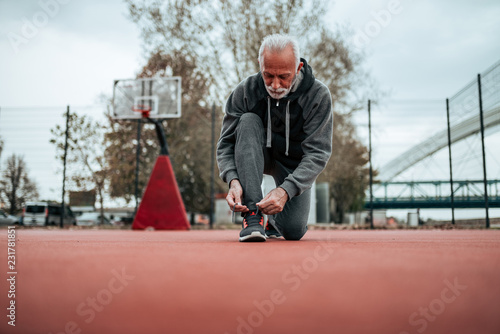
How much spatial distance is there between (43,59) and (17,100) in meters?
3.98

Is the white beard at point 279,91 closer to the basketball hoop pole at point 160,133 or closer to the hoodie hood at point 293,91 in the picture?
the hoodie hood at point 293,91

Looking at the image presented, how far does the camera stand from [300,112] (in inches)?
78.2

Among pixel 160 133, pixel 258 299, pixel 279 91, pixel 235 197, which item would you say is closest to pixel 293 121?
pixel 279 91

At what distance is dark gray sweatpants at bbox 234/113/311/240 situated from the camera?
5.88 ft

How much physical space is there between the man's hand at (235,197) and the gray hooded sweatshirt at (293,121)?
5 cm

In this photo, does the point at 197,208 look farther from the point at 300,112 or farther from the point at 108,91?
the point at 300,112

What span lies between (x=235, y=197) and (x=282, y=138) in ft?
1.65

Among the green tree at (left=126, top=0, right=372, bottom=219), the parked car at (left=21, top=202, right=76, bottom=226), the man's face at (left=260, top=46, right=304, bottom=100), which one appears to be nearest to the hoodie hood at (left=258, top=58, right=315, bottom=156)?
the man's face at (left=260, top=46, right=304, bottom=100)

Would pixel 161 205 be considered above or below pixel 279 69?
below

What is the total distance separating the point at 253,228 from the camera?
1724 millimetres

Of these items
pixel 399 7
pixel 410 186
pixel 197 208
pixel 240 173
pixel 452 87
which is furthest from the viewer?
pixel 197 208

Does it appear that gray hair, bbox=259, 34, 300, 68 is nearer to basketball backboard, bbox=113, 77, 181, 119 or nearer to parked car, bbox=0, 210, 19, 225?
basketball backboard, bbox=113, 77, 181, 119

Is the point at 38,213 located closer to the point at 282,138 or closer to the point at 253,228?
the point at 282,138

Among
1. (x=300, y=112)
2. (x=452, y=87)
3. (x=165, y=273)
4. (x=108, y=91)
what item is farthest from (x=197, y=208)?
(x=165, y=273)
